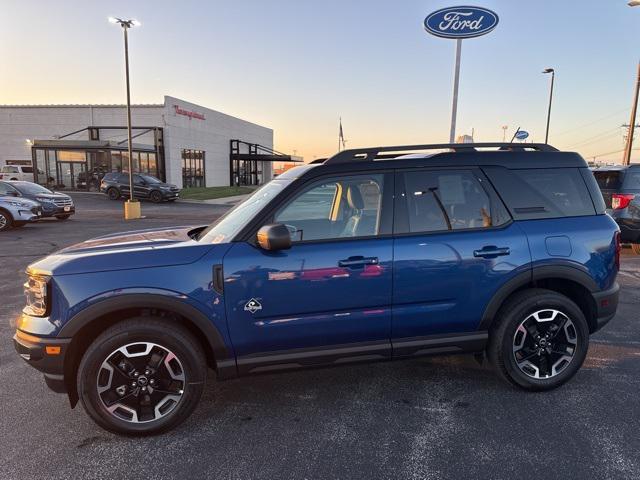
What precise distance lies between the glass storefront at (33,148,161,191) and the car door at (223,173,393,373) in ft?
103

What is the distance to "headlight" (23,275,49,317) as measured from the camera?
2.65 metres

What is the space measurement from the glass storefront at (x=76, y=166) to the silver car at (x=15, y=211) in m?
19.1

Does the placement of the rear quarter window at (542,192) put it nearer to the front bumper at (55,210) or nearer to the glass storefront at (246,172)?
the front bumper at (55,210)

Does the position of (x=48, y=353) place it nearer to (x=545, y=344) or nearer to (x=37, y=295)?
(x=37, y=295)

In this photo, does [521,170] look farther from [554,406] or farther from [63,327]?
[63,327]

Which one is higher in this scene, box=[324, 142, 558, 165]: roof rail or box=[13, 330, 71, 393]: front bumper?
box=[324, 142, 558, 165]: roof rail

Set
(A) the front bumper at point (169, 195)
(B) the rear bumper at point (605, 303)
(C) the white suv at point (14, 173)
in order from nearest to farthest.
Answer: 1. (B) the rear bumper at point (605, 303)
2. (A) the front bumper at point (169, 195)
3. (C) the white suv at point (14, 173)

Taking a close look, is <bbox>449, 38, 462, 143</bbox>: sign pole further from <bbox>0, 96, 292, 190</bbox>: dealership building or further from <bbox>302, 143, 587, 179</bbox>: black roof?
<bbox>0, 96, 292, 190</bbox>: dealership building

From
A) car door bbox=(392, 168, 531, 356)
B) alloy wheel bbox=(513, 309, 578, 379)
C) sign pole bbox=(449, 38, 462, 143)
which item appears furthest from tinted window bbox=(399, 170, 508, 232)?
sign pole bbox=(449, 38, 462, 143)

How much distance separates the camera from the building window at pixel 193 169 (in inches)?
1412

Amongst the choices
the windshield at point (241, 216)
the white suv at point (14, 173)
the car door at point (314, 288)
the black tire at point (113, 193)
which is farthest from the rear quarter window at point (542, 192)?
the white suv at point (14, 173)

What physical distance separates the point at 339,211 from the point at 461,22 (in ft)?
33.8

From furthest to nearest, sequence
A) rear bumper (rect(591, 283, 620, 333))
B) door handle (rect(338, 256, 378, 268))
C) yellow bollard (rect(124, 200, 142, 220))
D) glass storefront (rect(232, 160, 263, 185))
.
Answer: glass storefront (rect(232, 160, 263, 185))
yellow bollard (rect(124, 200, 142, 220))
rear bumper (rect(591, 283, 620, 333))
door handle (rect(338, 256, 378, 268))

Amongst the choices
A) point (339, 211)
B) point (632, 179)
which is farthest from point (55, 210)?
point (632, 179)
